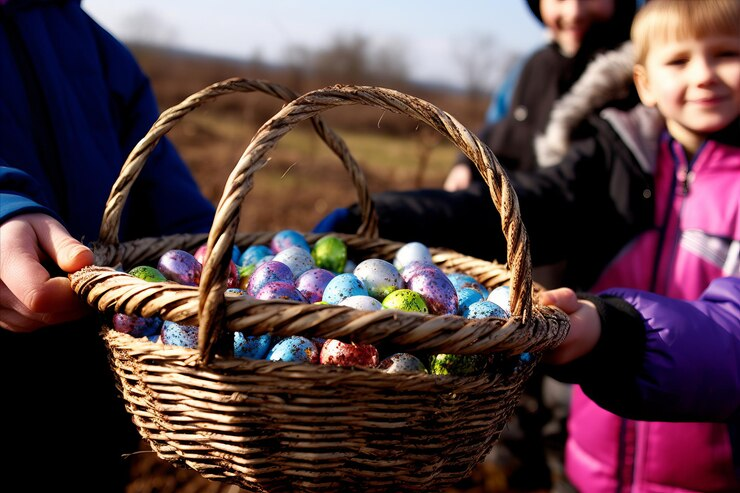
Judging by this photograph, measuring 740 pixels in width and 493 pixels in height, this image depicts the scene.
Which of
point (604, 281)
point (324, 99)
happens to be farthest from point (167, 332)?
point (604, 281)

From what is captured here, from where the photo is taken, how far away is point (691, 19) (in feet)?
6.17

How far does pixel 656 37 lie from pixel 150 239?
1.61m

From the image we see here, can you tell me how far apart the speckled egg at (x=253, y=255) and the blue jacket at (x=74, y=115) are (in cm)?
26

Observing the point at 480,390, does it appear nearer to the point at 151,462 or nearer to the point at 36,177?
the point at 36,177

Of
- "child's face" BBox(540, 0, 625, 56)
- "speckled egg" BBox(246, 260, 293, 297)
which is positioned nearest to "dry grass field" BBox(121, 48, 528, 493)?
"speckled egg" BBox(246, 260, 293, 297)

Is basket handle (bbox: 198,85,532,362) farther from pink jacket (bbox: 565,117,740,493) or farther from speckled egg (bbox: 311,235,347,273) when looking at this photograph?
pink jacket (bbox: 565,117,740,493)

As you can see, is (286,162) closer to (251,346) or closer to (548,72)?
(548,72)

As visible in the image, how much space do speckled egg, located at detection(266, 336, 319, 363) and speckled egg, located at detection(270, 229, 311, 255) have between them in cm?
54

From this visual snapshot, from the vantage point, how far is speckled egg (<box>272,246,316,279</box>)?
1.51 meters

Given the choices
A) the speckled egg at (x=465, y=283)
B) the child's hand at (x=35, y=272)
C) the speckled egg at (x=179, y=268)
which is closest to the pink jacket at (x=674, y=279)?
the speckled egg at (x=465, y=283)

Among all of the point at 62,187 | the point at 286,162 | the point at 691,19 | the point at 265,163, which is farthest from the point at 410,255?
the point at 286,162

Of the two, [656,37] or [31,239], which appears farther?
[656,37]

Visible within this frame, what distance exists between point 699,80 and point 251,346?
4.88ft

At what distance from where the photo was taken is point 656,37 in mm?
1999
